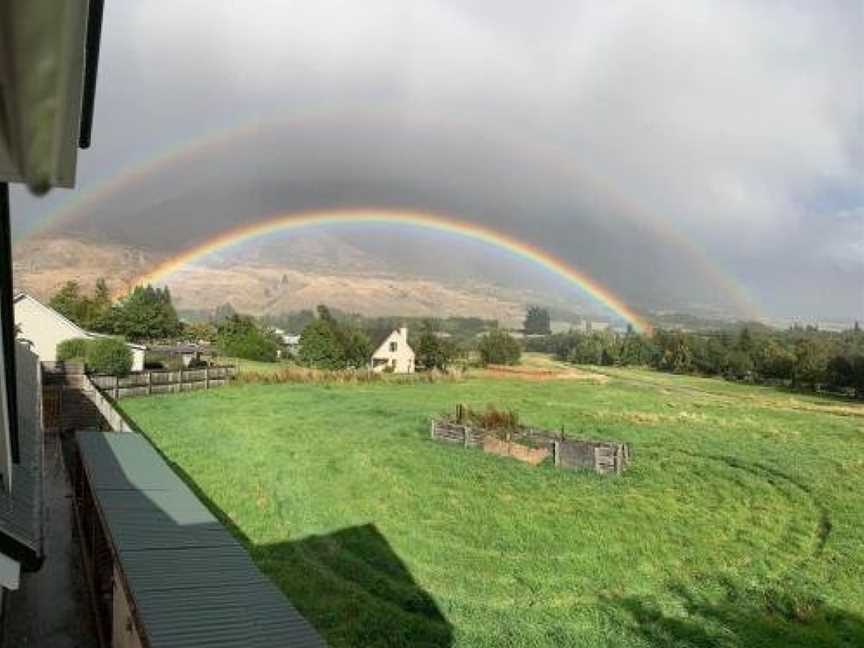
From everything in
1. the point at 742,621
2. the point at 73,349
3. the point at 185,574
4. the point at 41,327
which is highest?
the point at 41,327

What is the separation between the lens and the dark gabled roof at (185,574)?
8797 millimetres

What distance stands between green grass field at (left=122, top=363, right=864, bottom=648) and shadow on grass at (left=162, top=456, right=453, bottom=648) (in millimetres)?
49

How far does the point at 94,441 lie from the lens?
18812mm

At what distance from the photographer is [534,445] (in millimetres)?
27625

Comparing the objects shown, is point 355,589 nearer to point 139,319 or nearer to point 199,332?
point 139,319

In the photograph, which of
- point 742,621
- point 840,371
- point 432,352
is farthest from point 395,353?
point 742,621

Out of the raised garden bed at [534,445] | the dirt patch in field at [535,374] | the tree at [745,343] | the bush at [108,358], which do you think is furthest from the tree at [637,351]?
the bush at [108,358]

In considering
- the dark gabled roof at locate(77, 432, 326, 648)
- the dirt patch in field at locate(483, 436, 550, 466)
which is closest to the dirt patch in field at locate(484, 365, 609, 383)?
the dirt patch in field at locate(483, 436, 550, 466)

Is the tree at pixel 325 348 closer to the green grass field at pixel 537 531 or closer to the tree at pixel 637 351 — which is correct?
the green grass field at pixel 537 531

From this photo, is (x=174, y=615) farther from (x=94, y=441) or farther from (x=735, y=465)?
(x=735, y=465)

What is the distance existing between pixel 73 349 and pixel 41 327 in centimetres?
476

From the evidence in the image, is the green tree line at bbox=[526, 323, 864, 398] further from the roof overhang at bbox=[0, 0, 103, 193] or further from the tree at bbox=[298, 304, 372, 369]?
the roof overhang at bbox=[0, 0, 103, 193]

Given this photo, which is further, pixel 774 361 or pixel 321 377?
pixel 774 361

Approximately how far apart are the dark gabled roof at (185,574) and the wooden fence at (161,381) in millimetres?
24324
